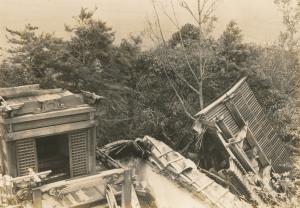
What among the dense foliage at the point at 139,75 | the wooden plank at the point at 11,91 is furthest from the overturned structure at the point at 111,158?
the dense foliage at the point at 139,75

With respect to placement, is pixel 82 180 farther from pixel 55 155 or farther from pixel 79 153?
pixel 55 155

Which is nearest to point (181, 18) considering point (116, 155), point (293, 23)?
point (293, 23)

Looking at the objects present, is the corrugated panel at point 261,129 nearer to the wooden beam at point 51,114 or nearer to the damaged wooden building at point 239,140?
the damaged wooden building at point 239,140

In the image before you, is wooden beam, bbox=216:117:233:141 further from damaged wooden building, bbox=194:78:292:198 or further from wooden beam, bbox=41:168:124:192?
wooden beam, bbox=41:168:124:192

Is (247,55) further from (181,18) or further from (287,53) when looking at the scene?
(181,18)

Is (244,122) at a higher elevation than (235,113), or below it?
below

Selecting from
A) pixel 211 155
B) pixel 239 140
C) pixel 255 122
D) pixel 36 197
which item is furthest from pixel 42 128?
pixel 255 122
